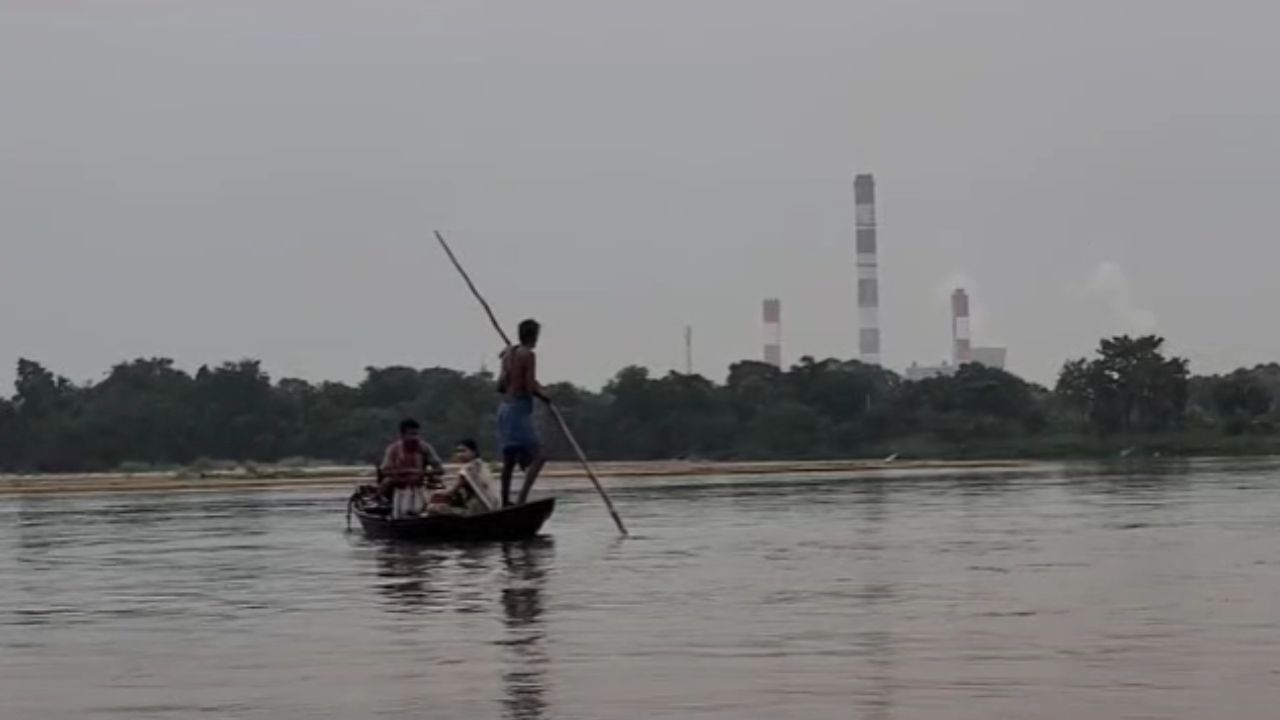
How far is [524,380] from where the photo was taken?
767 inches

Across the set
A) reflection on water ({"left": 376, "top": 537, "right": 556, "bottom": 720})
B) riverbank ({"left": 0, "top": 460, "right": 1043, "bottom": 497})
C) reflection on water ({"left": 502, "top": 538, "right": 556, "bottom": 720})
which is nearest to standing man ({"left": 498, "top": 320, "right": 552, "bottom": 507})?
reflection on water ({"left": 376, "top": 537, "right": 556, "bottom": 720})

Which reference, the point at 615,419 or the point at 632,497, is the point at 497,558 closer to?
the point at 632,497

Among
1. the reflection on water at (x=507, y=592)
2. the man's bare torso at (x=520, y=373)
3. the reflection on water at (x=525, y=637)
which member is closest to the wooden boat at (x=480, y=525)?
the reflection on water at (x=507, y=592)

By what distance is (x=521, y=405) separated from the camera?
64.6ft

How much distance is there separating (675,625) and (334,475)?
56865 mm

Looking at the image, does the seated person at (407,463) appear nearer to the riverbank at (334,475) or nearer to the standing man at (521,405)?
the standing man at (521,405)

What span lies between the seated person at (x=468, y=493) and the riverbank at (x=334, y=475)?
27752mm

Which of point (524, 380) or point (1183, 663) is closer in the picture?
point (1183, 663)

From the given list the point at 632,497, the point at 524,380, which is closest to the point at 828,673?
the point at 524,380

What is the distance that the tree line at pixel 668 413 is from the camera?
79.6 metres

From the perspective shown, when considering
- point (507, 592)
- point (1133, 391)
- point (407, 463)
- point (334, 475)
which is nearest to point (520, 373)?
point (407, 463)

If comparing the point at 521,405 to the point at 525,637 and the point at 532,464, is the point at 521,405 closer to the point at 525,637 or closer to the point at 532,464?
the point at 532,464

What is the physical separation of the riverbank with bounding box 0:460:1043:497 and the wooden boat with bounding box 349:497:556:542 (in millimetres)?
28050

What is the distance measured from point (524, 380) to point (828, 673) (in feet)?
37.4
